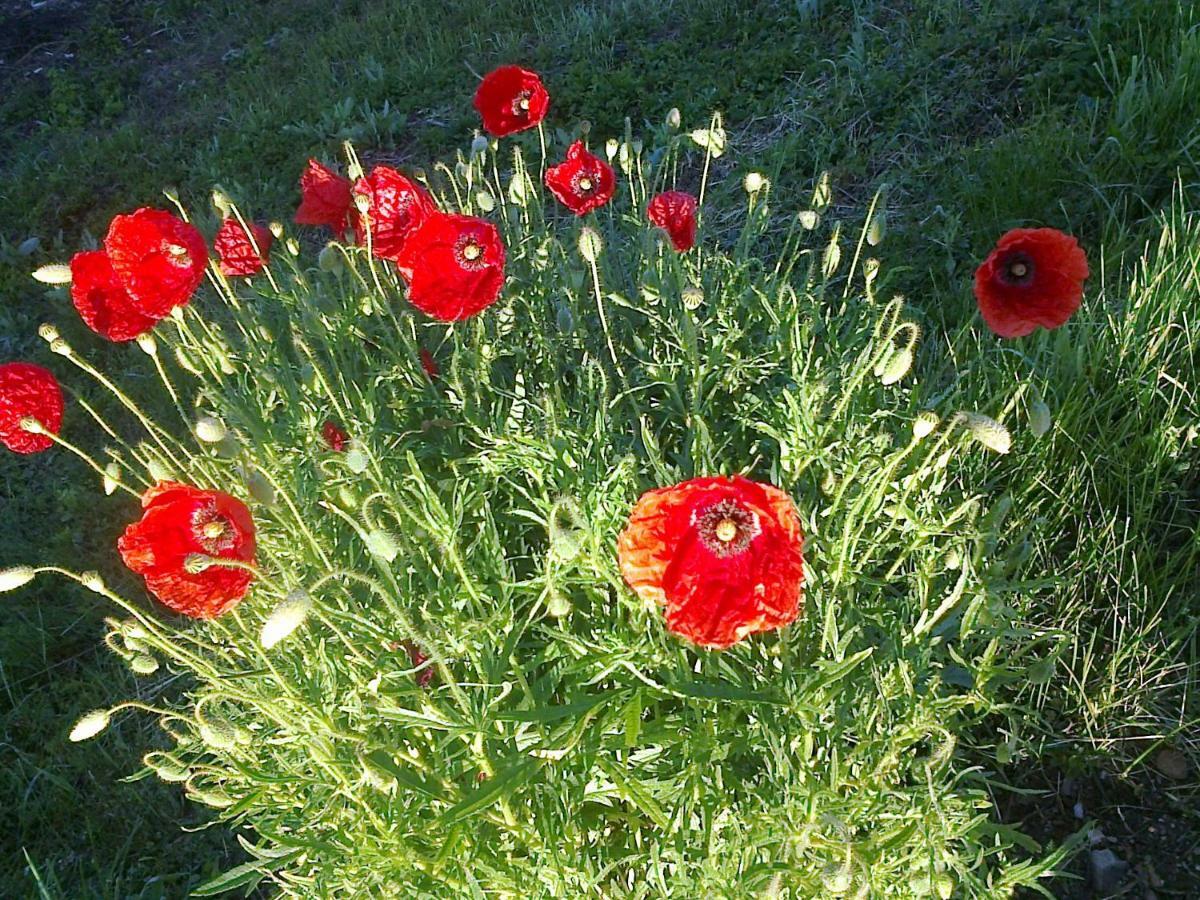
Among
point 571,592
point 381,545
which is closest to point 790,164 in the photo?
point 571,592

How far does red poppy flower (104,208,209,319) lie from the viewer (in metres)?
1.83

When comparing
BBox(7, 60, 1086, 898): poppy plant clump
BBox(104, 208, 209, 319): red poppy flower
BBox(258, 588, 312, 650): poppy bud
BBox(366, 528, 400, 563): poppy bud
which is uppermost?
BBox(104, 208, 209, 319): red poppy flower

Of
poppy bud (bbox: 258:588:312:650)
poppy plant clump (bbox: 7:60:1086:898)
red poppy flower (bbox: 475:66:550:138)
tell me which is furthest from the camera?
red poppy flower (bbox: 475:66:550:138)

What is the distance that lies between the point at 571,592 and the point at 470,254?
61 centimetres

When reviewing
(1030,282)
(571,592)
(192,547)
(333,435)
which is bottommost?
(571,592)

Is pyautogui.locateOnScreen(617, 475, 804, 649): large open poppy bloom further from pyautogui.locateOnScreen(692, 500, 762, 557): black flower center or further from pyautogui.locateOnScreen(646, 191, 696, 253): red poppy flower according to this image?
pyautogui.locateOnScreen(646, 191, 696, 253): red poppy flower

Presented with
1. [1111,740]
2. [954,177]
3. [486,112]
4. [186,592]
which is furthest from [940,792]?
[954,177]

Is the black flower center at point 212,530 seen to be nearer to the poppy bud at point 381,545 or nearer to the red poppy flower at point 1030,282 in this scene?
the poppy bud at point 381,545

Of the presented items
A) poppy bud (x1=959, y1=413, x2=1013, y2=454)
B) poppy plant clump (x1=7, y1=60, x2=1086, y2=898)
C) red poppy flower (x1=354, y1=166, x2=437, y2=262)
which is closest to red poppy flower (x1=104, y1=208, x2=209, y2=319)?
poppy plant clump (x1=7, y1=60, x2=1086, y2=898)

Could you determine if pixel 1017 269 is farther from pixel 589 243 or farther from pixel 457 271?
pixel 457 271

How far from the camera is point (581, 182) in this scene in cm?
220

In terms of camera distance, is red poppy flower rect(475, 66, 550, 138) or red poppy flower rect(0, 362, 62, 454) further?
red poppy flower rect(475, 66, 550, 138)

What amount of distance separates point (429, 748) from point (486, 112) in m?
1.41

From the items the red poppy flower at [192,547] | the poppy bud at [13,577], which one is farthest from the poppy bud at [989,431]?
the poppy bud at [13,577]
